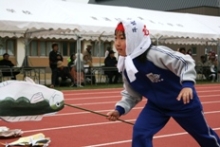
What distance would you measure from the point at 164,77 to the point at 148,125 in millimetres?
488

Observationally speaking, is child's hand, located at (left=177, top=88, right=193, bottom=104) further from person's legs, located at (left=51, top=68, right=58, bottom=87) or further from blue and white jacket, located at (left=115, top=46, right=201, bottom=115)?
person's legs, located at (left=51, top=68, right=58, bottom=87)

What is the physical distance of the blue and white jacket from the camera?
12.9 feet

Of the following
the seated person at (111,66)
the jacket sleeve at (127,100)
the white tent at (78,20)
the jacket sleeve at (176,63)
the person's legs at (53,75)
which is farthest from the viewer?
the seated person at (111,66)

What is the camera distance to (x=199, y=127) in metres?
4.03

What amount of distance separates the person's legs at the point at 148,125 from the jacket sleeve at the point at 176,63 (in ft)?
1.56

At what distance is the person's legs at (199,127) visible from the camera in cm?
402

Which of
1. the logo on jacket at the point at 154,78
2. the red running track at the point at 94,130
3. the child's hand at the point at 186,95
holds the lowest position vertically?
the red running track at the point at 94,130

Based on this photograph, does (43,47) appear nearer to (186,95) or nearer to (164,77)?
(164,77)

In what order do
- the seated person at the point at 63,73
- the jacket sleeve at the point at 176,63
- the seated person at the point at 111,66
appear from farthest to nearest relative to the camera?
1. the seated person at the point at 111,66
2. the seated person at the point at 63,73
3. the jacket sleeve at the point at 176,63

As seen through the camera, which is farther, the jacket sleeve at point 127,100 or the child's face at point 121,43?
the jacket sleeve at point 127,100

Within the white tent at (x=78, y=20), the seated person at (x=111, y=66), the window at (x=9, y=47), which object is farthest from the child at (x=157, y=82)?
the window at (x=9, y=47)

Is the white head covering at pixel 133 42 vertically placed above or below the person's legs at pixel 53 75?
above

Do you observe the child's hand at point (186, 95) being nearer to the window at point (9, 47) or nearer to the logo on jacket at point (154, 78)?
the logo on jacket at point (154, 78)

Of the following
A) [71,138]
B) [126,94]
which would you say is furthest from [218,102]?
[126,94]
